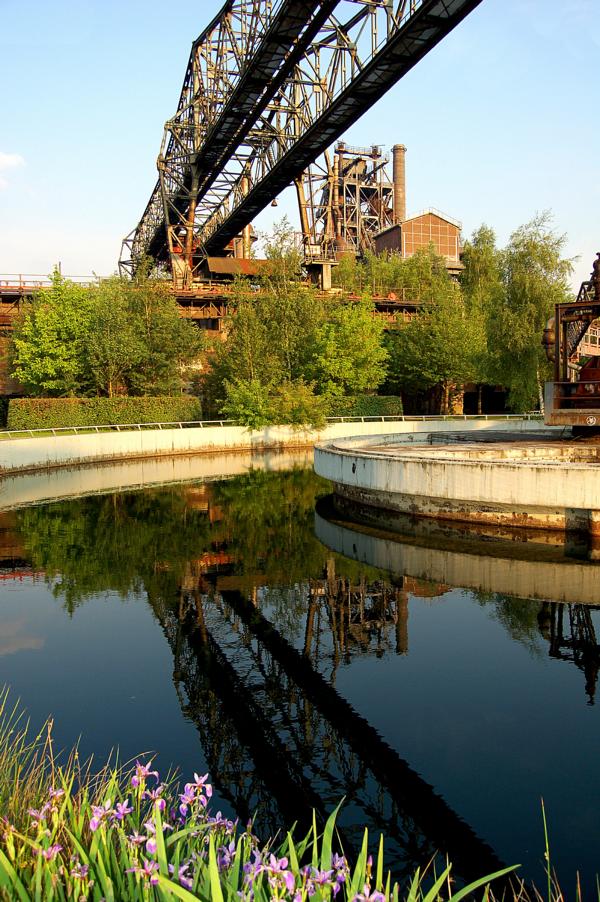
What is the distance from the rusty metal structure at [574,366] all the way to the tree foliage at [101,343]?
26.0 meters

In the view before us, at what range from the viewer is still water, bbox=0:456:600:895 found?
19.4 ft

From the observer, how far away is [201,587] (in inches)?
510

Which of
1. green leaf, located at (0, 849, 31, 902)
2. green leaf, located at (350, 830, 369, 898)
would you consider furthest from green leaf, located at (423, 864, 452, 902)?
green leaf, located at (0, 849, 31, 902)

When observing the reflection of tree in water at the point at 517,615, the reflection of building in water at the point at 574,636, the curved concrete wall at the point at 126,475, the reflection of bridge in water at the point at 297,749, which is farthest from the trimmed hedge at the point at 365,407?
the reflection of bridge in water at the point at 297,749

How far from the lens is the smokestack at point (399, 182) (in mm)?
96062

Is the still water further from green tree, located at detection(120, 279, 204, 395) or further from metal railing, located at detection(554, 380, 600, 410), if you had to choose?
green tree, located at detection(120, 279, 204, 395)

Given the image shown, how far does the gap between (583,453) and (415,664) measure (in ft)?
43.3

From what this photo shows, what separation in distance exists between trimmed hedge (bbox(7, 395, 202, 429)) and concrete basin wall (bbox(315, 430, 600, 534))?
76.9ft

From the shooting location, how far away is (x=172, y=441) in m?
37.3

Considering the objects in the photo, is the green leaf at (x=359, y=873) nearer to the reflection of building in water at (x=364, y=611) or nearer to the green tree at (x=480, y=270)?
the reflection of building in water at (x=364, y=611)

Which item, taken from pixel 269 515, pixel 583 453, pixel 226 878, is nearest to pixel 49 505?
pixel 269 515

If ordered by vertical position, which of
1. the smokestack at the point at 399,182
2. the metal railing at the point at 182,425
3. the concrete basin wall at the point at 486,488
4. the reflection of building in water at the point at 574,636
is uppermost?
the smokestack at the point at 399,182

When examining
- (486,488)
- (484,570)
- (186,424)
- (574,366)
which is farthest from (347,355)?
(484,570)

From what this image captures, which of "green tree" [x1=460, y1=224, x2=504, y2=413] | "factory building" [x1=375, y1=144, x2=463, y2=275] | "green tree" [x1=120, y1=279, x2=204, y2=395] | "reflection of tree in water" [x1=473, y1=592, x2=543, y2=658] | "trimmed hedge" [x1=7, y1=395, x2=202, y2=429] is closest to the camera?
"reflection of tree in water" [x1=473, y1=592, x2=543, y2=658]
